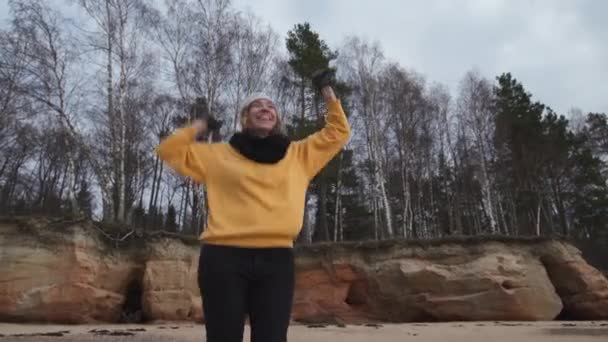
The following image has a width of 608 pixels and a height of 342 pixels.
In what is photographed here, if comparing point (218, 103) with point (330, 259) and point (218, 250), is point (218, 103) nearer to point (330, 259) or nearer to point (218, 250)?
point (330, 259)

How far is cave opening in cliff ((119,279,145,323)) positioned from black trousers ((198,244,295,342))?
1251cm

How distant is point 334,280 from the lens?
51.3 ft

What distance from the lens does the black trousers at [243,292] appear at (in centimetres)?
169

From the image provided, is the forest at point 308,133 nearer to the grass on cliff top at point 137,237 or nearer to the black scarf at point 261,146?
the grass on cliff top at point 137,237

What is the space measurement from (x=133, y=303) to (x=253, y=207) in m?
13.4

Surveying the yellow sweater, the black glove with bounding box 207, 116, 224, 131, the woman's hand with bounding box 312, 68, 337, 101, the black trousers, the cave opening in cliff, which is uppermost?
the woman's hand with bounding box 312, 68, 337, 101

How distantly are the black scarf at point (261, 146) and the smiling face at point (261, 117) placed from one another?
0.13 ft

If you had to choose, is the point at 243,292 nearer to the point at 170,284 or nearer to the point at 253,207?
the point at 253,207

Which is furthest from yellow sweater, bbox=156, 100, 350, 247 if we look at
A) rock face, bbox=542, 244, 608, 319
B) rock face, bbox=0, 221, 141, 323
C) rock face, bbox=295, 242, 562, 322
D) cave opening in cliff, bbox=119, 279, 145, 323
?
rock face, bbox=542, 244, 608, 319

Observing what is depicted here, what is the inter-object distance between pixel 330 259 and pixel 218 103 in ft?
24.7

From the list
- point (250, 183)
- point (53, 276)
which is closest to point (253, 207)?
point (250, 183)

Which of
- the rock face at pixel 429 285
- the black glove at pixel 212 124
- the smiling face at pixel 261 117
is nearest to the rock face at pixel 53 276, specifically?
the rock face at pixel 429 285

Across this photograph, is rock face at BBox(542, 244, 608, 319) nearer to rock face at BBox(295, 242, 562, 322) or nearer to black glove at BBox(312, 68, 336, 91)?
rock face at BBox(295, 242, 562, 322)

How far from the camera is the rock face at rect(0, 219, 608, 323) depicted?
11.5 meters
